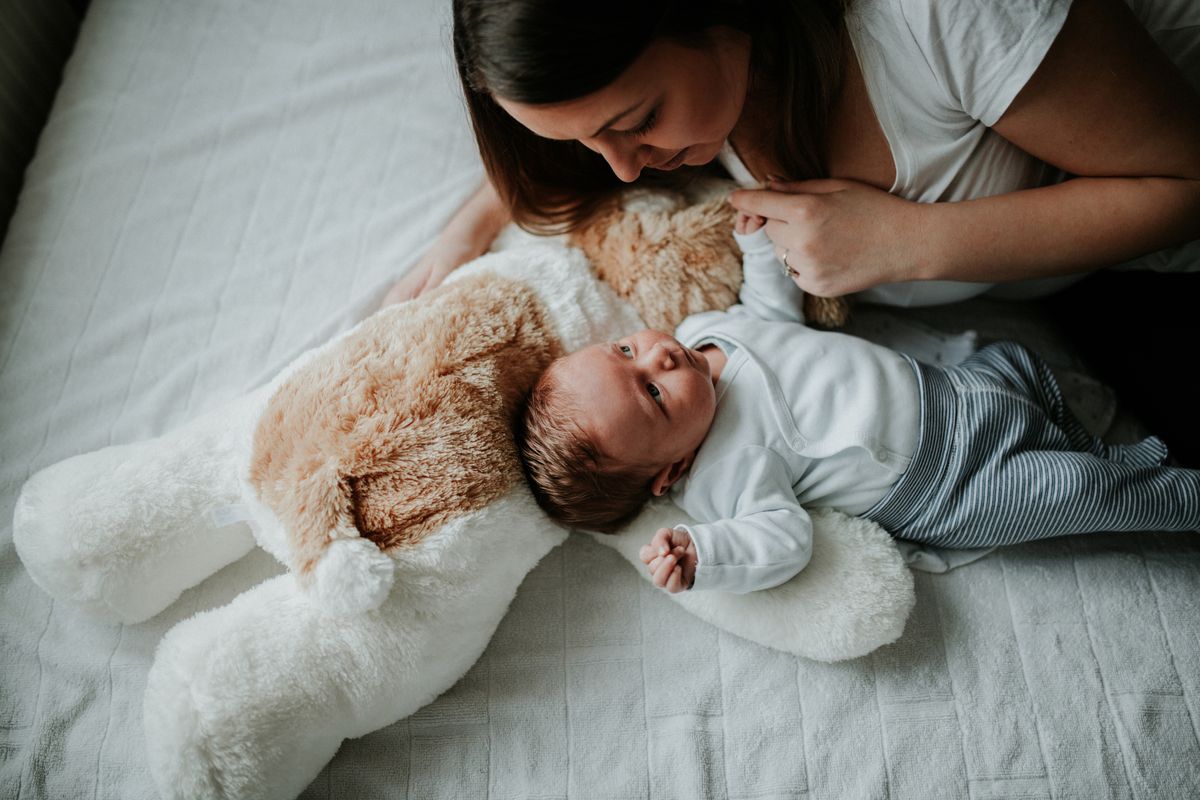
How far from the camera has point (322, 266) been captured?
116 cm

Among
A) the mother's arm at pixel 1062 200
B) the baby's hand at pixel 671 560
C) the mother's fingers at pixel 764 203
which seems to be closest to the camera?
the mother's arm at pixel 1062 200

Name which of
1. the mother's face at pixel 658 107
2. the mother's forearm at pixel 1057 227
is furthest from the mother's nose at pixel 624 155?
the mother's forearm at pixel 1057 227

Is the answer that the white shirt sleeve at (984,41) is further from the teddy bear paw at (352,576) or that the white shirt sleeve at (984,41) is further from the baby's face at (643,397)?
the teddy bear paw at (352,576)

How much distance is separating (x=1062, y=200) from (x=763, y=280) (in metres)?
0.36

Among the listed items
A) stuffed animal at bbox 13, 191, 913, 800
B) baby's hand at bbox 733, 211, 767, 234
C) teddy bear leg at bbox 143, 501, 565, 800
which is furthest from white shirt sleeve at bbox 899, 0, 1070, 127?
teddy bear leg at bbox 143, 501, 565, 800

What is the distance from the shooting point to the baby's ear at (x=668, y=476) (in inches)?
39.2

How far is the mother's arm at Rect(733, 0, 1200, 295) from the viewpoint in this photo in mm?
759

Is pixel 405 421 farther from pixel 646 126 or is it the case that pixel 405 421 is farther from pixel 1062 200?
pixel 1062 200

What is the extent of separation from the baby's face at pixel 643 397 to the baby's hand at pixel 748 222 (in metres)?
0.19

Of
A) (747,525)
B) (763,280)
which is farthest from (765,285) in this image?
(747,525)

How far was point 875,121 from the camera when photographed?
89 cm

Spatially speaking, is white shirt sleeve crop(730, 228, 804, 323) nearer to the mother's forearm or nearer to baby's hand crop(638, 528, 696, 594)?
the mother's forearm

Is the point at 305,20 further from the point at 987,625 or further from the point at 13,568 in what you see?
the point at 987,625

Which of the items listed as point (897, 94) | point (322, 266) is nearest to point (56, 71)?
point (322, 266)
